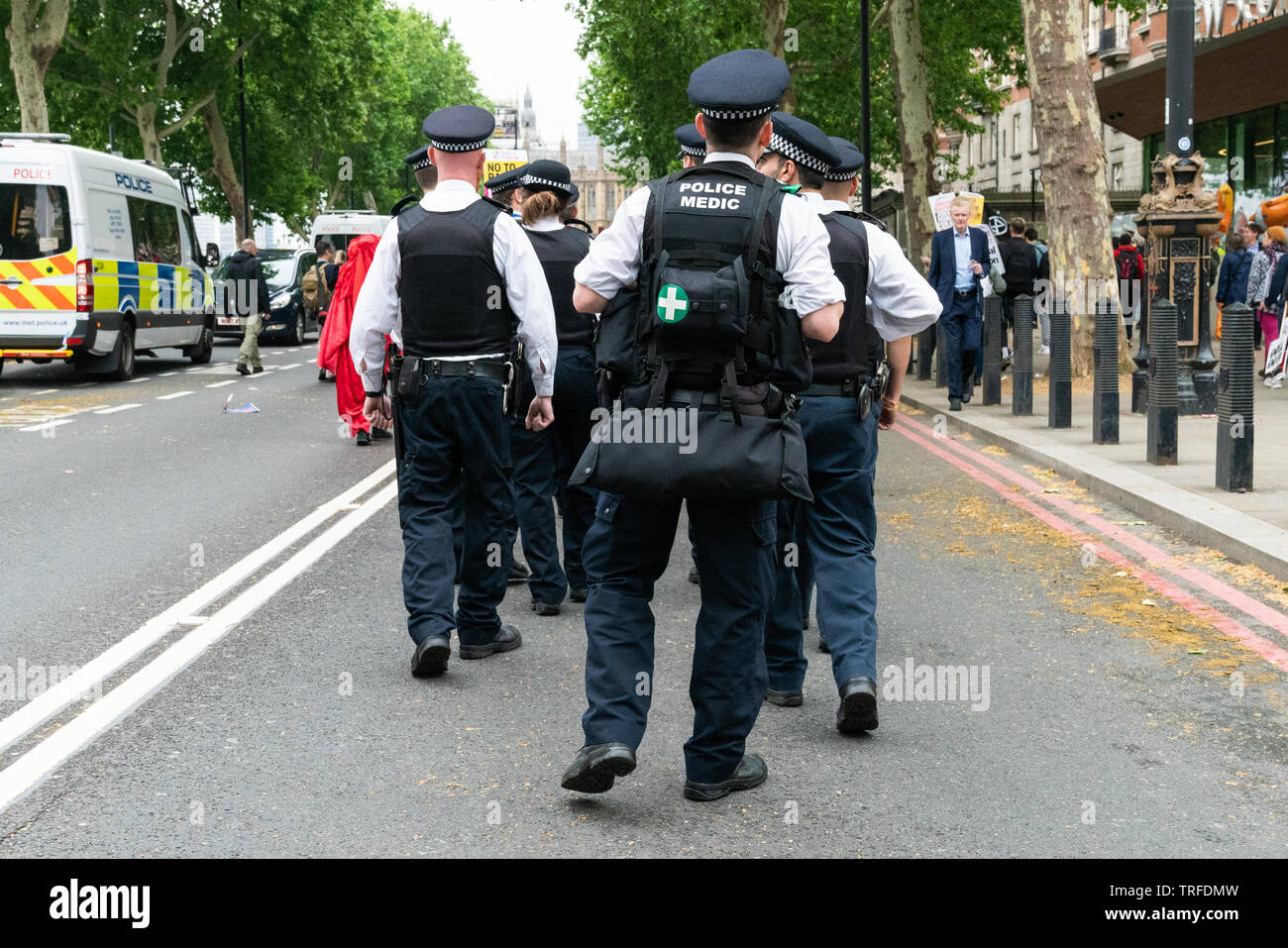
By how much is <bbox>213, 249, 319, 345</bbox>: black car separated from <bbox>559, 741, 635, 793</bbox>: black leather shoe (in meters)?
29.3

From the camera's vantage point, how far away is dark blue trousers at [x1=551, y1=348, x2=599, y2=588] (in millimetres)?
7301

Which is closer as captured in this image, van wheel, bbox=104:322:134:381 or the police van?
the police van

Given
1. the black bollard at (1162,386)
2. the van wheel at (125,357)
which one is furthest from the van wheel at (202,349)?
the black bollard at (1162,386)

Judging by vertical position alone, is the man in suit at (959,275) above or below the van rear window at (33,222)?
below

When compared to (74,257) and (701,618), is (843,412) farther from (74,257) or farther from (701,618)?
(74,257)

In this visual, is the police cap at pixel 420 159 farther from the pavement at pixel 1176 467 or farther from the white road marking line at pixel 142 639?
the pavement at pixel 1176 467

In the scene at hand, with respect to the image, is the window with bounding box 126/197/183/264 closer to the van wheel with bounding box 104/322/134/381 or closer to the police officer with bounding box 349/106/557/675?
the van wheel with bounding box 104/322/134/381

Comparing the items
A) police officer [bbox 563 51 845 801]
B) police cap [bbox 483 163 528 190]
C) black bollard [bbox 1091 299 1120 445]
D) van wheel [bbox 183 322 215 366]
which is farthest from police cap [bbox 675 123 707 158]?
van wheel [bbox 183 322 215 366]

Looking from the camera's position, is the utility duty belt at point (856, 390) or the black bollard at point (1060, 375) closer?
the utility duty belt at point (856, 390)

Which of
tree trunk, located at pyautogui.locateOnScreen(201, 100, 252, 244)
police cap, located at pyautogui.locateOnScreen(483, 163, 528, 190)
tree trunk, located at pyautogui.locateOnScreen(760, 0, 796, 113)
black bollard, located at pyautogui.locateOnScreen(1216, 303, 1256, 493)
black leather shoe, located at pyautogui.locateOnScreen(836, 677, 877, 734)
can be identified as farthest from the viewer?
tree trunk, located at pyautogui.locateOnScreen(201, 100, 252, 244)

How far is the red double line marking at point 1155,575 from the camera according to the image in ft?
21.3

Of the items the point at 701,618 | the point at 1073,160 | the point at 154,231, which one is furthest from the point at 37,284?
the point at 701,618

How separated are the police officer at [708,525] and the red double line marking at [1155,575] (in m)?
2.58
